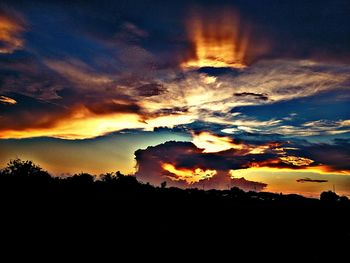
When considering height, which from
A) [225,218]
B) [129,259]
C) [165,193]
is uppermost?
[165,193]

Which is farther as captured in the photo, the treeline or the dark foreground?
the treeline

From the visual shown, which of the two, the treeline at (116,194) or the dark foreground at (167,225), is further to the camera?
the treeline at (116,194)

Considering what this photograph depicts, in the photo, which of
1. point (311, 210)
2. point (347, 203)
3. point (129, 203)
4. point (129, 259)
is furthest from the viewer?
point (347, 203)

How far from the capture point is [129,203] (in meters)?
30.0

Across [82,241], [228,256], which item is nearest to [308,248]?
[228,256]

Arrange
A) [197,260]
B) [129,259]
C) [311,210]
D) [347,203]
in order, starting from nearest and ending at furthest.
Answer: [129,259], [197,260], [311,210], [347,203]

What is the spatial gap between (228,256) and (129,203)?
10.8 m

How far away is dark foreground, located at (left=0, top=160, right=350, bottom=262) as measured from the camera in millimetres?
21125

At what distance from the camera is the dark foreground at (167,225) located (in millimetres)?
21125

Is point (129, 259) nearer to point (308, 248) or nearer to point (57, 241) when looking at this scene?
point (57, 241)

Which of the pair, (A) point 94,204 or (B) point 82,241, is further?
(A) point 94,204

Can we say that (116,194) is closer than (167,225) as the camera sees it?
No

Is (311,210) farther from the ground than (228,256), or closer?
farther from the ground

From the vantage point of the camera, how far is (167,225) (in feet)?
86.7
